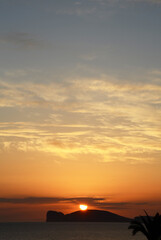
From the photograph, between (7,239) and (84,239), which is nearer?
(7,239)

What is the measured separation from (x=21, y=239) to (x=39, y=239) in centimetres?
761

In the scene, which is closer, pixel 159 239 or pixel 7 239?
pixel 159 239

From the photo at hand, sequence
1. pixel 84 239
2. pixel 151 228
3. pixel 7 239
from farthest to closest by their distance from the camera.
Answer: pixel 84 239 → pixel 7 239 → pixel 151 228

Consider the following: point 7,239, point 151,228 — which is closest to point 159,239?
point 151,228

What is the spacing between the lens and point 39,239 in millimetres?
165125

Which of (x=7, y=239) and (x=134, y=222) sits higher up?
(x=7, y=239)

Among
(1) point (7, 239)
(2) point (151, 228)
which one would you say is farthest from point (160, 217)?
(1) point (7, 239)

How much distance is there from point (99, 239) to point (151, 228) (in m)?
138

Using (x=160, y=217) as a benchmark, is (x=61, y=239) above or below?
above

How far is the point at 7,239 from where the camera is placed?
159 m

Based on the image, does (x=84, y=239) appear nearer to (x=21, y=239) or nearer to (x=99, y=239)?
(x=99, y=239)


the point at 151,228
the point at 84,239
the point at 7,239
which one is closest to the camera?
the point at 151,228

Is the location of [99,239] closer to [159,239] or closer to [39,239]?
[39,239]

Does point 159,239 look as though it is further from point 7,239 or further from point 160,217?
point 7,239
